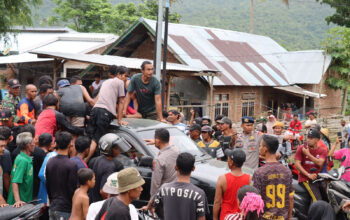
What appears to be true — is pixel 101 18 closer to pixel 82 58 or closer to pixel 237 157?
pixel 82 58

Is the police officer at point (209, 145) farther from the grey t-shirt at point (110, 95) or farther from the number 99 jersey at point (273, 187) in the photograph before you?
the number 99 jersey at point (273, 187)

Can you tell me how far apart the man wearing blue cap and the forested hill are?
61.4 meters

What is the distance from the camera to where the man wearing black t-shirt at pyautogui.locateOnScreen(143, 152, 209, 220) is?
4066 mm

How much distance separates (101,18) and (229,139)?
35.9m

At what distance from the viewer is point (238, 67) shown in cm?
2230

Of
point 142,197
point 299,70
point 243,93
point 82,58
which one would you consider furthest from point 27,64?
point 142,197

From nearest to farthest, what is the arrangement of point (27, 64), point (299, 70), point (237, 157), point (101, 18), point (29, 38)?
point (237, 157)
point (27, 64)
point (299, 70)
point (29, 38)
point (101, 18)

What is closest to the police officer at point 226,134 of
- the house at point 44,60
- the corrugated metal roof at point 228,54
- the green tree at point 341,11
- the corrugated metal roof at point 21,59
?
the corrugated metal roof at point 228,54

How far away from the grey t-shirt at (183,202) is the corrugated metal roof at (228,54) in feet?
49.2

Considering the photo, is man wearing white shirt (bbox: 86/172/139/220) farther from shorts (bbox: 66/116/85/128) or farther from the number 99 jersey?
shorts (bbox: 66/116/85/128)

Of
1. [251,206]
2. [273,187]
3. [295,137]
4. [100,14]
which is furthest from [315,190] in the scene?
[100,14]

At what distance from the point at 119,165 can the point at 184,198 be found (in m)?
1.33

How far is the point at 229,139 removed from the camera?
7.68m

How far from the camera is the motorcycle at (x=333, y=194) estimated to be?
4973 millimetres
